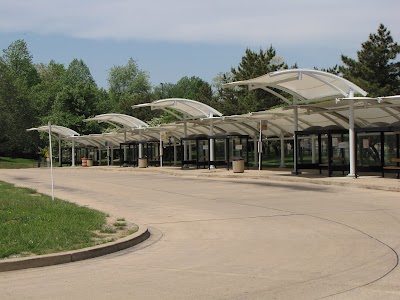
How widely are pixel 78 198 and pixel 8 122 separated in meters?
59.7

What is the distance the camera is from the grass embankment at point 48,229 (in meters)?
8.62

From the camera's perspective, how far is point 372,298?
19.2 ft

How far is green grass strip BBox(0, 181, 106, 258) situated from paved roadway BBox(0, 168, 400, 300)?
0.74 metres

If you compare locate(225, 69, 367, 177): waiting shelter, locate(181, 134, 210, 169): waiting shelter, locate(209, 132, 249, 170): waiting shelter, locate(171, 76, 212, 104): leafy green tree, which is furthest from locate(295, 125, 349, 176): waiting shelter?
locate(171, 76, 212, 104): leafy green tree

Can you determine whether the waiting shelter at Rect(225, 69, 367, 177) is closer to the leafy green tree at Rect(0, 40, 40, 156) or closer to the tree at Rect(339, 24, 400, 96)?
the tree at Rect(339, 24, 400, 96)

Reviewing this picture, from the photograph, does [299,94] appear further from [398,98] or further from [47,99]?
[47,99]

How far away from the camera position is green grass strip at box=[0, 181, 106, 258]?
8.62 m

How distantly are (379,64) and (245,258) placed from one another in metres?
38.8

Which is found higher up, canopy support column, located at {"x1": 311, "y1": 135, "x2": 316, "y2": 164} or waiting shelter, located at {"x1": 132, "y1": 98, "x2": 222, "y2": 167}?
waiting shelter, located at {"x1": 132, "y1": 98, "x2": 222, "y2": 167}

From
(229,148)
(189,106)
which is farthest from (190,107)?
(229,148)

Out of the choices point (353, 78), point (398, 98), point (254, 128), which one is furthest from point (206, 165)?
point (398, 98)

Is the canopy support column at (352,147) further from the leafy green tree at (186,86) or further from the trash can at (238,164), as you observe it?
the leafy green tree at (186,86)

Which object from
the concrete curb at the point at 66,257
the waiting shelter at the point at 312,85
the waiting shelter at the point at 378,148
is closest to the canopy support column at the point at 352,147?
the waiting shelter at the point at 312,85

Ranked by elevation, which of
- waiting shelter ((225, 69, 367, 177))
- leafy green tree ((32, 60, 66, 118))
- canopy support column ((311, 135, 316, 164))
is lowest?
canopy support column ((311, 135, 316, 164))
